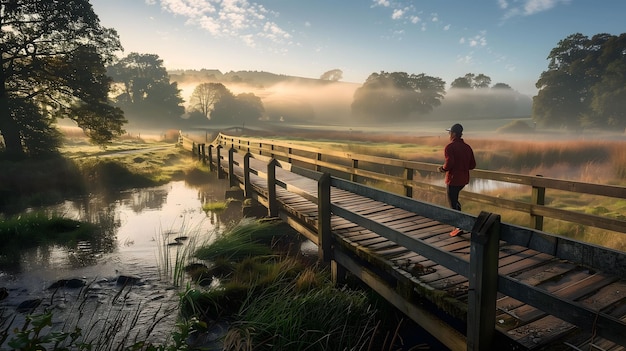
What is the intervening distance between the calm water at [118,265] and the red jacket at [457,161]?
443 centimetres

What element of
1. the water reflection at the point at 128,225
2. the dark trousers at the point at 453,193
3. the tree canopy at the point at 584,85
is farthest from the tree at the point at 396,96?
the dark trousers at the point at 453,193

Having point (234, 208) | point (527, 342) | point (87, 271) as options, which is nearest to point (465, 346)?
point (527, 342)

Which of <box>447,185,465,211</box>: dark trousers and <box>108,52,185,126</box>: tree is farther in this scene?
<box>108,52,185,126</box>: tree

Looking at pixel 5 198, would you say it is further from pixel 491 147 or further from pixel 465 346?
pixel 491 147

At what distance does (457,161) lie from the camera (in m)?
5.94

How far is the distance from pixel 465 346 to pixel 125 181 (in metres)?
Answer: 19.2

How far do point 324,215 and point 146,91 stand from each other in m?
84.6

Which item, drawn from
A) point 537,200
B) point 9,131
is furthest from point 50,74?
point 537,200

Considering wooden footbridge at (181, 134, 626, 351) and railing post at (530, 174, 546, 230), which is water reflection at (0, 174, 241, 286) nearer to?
wooden footbridge at (181, 134, 626, 351)

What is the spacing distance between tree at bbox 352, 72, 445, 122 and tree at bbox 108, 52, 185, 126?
1689 inches

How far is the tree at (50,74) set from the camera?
771 inches

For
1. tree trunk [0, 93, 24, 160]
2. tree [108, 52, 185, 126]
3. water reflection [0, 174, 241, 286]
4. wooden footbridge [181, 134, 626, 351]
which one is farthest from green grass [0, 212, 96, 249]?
tree [108, 52, 185, 126]

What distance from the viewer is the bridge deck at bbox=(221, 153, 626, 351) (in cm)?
310

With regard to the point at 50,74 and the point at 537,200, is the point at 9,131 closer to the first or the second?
the point at 50,74
